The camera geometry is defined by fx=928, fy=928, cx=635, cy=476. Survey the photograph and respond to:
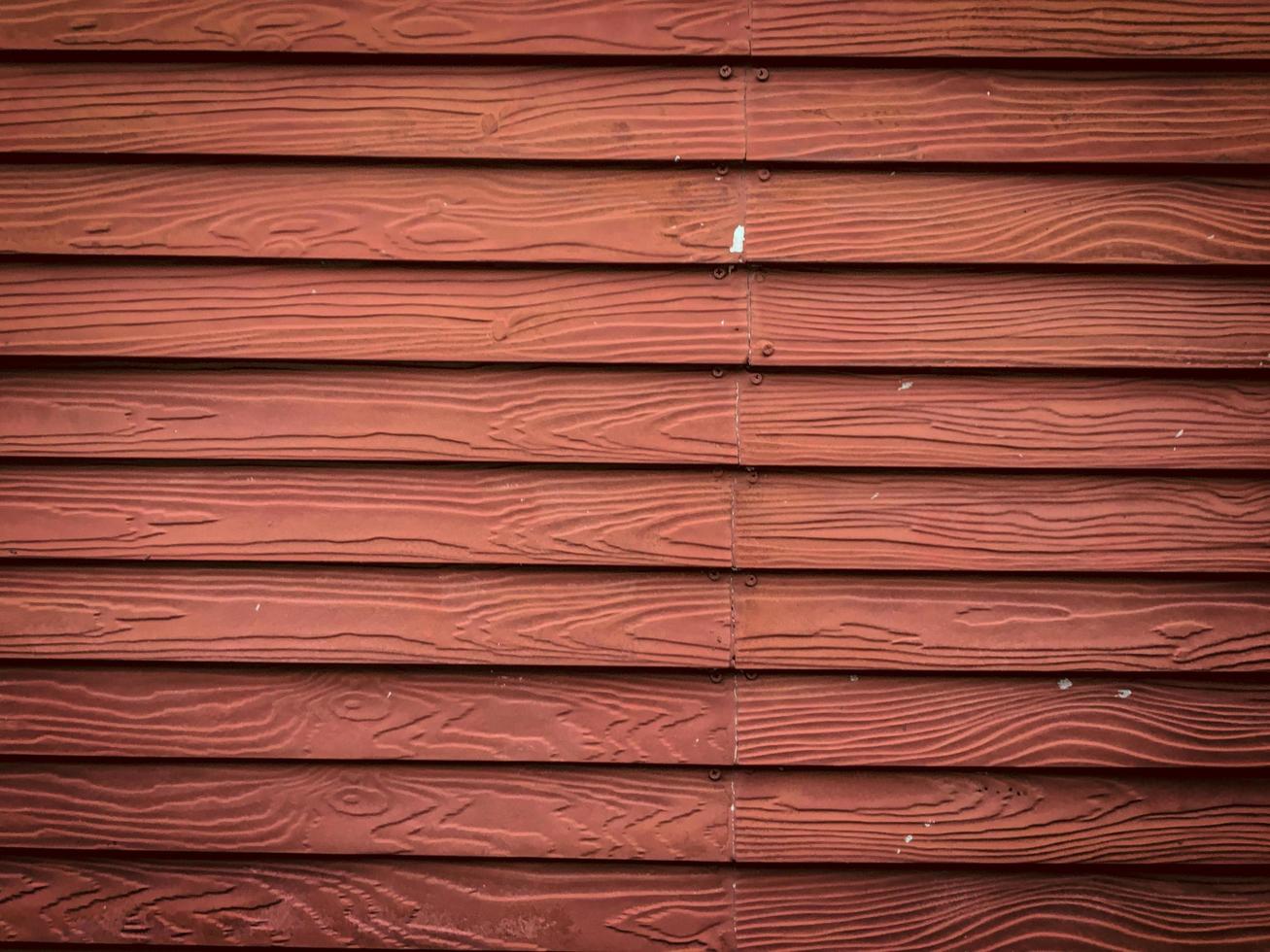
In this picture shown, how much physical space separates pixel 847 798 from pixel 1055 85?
4.44 ft

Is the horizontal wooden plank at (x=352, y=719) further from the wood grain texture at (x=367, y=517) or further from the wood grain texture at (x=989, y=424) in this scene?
the wood grain texture at (x=989, y=424)

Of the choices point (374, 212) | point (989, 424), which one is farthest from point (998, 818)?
point (374, 212)

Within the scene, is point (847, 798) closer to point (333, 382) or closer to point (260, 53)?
point (333, 382)

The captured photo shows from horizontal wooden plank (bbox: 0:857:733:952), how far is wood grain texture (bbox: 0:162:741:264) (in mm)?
1122

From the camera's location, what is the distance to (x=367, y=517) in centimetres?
169

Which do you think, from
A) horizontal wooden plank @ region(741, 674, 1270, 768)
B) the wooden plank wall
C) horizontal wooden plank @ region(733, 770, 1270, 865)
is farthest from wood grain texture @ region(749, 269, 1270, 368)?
horizontal wooden plank @ region(733, 770, 1270, 865)

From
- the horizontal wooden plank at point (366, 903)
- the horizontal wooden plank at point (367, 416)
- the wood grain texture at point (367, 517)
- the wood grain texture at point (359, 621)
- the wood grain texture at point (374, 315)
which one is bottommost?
the horizontal wooden plank at point (366, 903)

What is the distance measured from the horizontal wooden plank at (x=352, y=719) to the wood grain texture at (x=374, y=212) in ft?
2.55

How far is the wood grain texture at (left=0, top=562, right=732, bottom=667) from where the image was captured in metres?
1.68

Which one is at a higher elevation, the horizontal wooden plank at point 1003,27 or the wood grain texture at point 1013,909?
the horizontal wooden plank at point 1003,27

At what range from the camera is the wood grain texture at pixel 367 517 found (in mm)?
1682

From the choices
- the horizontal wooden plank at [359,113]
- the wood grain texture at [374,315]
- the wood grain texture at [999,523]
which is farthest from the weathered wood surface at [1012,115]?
the wood grain texture at [999,523]

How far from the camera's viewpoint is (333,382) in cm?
169

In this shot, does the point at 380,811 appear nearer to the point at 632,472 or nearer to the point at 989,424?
the point at 632,472
